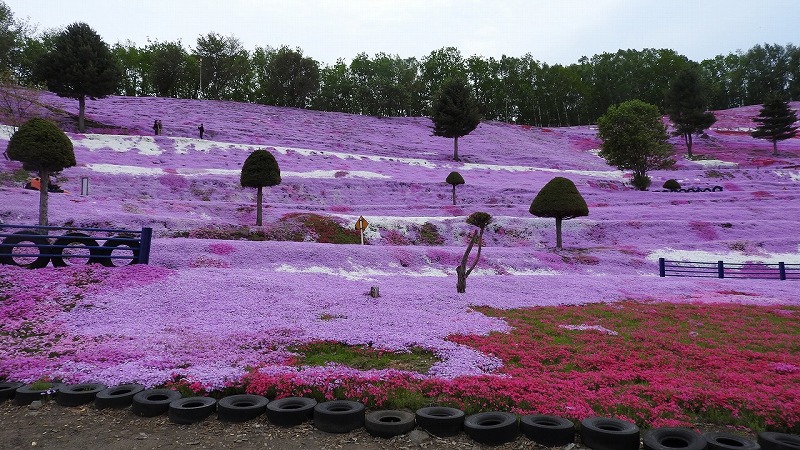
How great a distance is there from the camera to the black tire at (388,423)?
20.3 ft

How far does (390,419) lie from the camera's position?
256 inches

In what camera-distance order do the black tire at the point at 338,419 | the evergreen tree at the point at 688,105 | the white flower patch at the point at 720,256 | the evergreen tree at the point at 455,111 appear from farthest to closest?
the evergreen tree at the point at 688,105 < the evergreen tree at the point at 455,111 < the white flower patch at the point at 720,256 < the black tire at the point at 338,419

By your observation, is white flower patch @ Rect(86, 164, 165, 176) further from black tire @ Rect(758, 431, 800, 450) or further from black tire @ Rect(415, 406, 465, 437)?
black tire @ Rect(758, 431, 800, 450)

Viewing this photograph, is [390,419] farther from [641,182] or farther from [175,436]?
[641,182]

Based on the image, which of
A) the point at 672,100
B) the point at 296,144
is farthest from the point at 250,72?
the point at 672,100

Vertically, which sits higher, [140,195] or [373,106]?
[373,106]

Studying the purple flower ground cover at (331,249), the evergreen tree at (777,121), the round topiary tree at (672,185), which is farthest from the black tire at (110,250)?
the evergreen tree at (777,121)

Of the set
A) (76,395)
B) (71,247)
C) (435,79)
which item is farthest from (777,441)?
(435,79)

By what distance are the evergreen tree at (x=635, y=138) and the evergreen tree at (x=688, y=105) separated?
19.2 meters

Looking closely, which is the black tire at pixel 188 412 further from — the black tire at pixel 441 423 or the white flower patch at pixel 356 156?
the white flower patch at pixel 356 156

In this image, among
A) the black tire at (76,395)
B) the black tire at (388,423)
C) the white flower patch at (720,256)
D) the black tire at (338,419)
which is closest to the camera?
the black tire at (388,423)

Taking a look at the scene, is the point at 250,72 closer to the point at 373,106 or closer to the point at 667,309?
the point at 373,106

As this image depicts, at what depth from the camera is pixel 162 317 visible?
38.6 ft

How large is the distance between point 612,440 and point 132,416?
6.51 m
